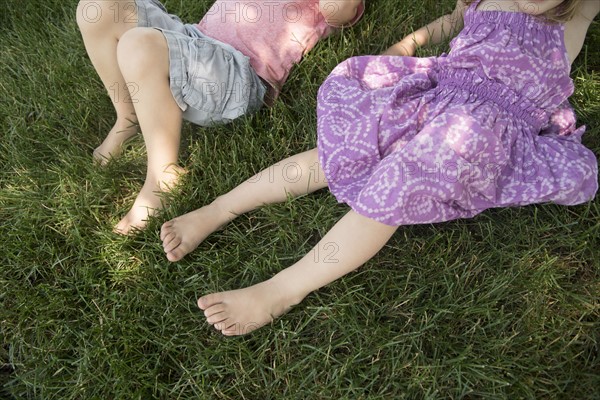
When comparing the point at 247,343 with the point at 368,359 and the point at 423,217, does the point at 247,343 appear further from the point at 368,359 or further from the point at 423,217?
the point at 423,217

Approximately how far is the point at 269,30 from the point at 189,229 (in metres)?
0.68

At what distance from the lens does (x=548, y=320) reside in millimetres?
1311

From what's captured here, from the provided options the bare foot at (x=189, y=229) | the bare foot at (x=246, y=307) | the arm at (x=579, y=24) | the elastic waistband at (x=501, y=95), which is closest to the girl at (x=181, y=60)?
the bare foot at (x=189, y=229)

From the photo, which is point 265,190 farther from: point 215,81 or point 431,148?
point 431,148

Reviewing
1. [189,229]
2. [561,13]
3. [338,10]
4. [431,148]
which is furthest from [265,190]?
[561,13]

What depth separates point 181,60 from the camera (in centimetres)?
146

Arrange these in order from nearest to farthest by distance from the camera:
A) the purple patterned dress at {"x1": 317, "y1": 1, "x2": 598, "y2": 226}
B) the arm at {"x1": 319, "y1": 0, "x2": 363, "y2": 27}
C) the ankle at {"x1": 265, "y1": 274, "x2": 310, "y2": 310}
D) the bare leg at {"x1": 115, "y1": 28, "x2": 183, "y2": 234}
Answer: the purple patterned dress at {"x1": 317, "y1": 1, "x2": 598, "y2": 226} → the ankle at {"x1": 265, "y1": 274, "x2": 310, "y2": 310} → the bare leg at {"x1": 115, "y1": 28, "x2": 183, "y2": 234} → the arm at {"x1": 319, "y1": 0, "x2": 363, "y2": 27}

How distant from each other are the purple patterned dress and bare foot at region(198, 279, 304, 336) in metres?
0.29

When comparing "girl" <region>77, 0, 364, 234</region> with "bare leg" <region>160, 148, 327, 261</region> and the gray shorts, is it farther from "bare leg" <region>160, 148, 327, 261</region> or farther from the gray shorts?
"bare leg" <region>160, 148, 327, 261</region>

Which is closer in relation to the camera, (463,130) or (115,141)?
(463,130)

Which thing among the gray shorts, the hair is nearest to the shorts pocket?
the gray shorts

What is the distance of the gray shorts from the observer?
1.46m

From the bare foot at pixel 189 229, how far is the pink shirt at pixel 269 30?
0.46 metres

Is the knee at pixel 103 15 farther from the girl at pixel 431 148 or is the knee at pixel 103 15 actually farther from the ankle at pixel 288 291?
the ankle at pixel 288 291
